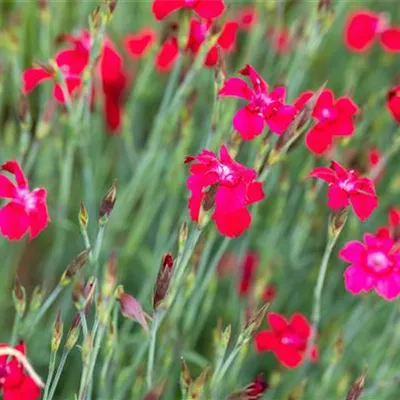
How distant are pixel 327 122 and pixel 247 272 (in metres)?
0.61

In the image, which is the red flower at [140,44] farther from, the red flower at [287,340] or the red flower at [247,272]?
the red flower at [287,340]

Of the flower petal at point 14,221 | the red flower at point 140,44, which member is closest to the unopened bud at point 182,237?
the flower petal at point 14,221

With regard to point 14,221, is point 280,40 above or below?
above

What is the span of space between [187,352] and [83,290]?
20.0 inches

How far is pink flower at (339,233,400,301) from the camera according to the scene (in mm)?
1183

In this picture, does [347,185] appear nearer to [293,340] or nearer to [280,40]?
[293,340]

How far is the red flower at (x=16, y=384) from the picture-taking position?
41.3 inches

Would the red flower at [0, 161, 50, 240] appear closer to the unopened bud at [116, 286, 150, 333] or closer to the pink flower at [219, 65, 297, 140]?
the unopened bud at [116, 286, 150, 333]

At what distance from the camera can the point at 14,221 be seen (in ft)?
3.76

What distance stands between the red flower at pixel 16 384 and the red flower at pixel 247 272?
2.36 feet

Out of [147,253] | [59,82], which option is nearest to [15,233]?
[59,82]

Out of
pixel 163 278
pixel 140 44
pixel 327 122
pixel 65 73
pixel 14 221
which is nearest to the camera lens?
pixel 163 278

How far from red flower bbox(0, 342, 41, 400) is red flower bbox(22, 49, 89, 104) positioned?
20.6 inches

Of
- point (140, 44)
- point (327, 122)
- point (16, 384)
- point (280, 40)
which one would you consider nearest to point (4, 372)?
point (16, 384)
